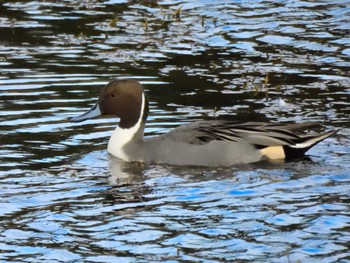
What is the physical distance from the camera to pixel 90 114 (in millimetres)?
11172

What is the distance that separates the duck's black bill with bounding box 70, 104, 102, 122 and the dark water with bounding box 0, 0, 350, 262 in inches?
8.9

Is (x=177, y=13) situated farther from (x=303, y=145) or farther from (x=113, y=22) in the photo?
(x=303, y=145)

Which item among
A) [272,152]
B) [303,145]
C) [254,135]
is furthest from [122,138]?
[303,145]

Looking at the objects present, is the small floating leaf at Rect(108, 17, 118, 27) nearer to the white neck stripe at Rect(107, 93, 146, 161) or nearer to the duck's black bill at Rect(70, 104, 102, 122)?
the duck's black bill at Rect(70, 104, 102, 122)

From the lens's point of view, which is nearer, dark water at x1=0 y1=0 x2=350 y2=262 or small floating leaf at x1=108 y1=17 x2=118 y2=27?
dark water at x1=0 y1=0 x2=350 y2=262

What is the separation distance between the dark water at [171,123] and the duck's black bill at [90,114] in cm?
23

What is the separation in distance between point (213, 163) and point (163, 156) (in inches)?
17.7

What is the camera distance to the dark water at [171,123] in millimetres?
8117

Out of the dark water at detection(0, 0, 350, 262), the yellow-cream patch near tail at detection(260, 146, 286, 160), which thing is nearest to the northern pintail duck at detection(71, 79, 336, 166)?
the yellow-cream patch near tail at detection(260, 146, 286, 160)

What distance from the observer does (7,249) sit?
7992 mm

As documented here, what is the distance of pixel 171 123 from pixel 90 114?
3.05ft

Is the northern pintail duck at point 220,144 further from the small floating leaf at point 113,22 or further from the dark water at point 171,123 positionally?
the small floating leaf at point 113,22

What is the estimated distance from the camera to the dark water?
8117 mm

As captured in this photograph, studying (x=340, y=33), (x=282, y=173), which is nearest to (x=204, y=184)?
(x=282, y=173)
